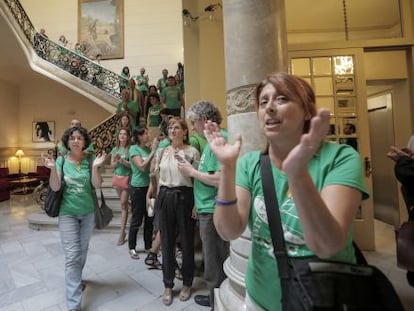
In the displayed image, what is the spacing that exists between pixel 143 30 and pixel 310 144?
38.4ft

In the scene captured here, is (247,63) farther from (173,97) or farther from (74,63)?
(74,63)

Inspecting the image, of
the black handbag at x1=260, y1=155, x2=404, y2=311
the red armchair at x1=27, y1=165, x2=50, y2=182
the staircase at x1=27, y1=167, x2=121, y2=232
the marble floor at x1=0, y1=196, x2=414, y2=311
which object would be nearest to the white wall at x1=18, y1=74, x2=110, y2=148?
the red armchair at x1=27, y1=165, x2=50, y2=182

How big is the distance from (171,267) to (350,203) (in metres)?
2.05

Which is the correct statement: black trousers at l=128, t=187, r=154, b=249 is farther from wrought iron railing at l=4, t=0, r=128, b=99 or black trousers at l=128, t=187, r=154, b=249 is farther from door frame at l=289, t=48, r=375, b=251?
wrought iron railing at l=4, t=0, r=128, b=99

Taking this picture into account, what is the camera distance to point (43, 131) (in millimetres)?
11203

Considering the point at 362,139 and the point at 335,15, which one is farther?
the point at 335,15

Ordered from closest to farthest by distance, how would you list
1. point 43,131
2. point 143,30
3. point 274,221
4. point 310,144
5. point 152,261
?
point 310,144, point 274,221, point 152,261, point 143,30, point 43,131

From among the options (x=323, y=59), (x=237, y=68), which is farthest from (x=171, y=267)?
(x=323, y=59)

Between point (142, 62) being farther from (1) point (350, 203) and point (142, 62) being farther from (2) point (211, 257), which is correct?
(1) point (350, 203)

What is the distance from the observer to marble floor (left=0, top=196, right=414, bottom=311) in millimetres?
2424

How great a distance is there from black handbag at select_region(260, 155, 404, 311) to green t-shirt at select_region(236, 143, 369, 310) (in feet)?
0.14

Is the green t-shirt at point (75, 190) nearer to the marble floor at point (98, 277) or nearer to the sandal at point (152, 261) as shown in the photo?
the marble floor at point (98, 277)

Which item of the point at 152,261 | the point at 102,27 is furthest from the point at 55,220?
the point at 102,27

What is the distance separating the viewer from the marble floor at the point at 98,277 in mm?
2424
